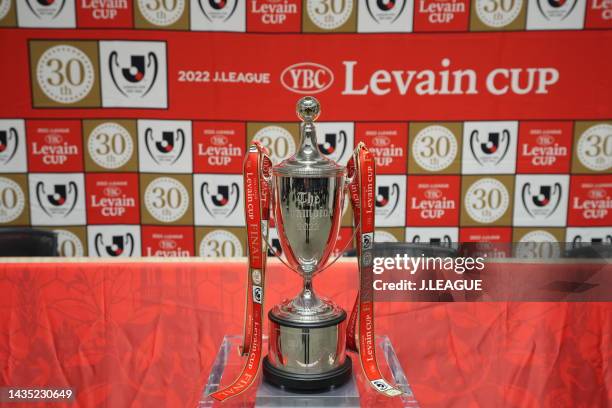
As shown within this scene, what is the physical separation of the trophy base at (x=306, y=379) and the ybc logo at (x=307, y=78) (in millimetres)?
1378

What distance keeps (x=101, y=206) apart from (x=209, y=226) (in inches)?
19.8

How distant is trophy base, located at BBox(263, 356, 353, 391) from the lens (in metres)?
0.91

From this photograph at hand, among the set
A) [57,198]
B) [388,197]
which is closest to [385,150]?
[388,197]

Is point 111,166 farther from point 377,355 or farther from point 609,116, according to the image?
point 609,116

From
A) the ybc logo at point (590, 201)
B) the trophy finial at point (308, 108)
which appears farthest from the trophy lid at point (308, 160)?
the ybc logo at point (590, 201)

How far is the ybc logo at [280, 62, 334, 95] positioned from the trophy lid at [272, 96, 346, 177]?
115 centimetres

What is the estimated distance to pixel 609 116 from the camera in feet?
6.73

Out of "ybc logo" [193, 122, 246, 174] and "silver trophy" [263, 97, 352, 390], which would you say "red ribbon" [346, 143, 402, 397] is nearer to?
"silver trophy" [263, 97, 352, 390]

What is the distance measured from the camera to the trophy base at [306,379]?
907 millimetres

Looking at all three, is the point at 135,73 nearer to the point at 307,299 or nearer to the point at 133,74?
the point at 133,74

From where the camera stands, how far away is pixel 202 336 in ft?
4.17

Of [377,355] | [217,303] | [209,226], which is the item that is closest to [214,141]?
[209,226]

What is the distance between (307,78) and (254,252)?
126cm
